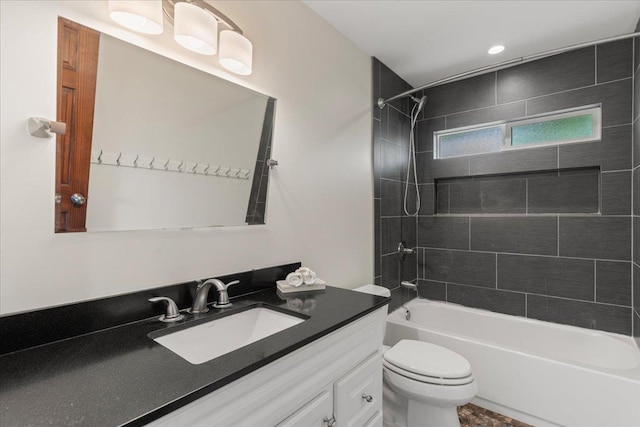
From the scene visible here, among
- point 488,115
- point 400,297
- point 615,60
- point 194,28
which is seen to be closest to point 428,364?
point 400,297

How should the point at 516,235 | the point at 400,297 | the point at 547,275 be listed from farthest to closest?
the point at 400,297 → the point at 516,235 → the point at 547,275

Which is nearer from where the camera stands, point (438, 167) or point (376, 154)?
point (376, 154)

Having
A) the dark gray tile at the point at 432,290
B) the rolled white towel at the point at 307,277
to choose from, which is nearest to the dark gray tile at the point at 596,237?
the dark gray tile at the point at 432,290

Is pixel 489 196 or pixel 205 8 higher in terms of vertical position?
pixel 205 8

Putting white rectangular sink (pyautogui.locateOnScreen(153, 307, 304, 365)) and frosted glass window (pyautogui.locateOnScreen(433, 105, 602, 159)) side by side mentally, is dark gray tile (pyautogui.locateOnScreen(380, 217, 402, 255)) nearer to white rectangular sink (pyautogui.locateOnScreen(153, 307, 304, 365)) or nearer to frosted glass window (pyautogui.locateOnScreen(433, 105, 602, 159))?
frosted glass window (pyautogui.locateOnScreen(433, 105, 602, 159))

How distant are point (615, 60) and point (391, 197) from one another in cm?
176

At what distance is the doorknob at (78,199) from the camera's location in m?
0.95

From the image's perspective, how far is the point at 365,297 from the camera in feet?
4.50

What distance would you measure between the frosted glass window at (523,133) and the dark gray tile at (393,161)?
1.10ft

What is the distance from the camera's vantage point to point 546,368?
69.5 inches

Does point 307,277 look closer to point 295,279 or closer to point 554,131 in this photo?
point 295,279

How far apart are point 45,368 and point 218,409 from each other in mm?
448

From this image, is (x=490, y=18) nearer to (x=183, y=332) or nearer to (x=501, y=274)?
(x=501, y=274)

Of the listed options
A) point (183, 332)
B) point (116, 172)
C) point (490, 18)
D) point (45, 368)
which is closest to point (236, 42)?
point (116, 172)
